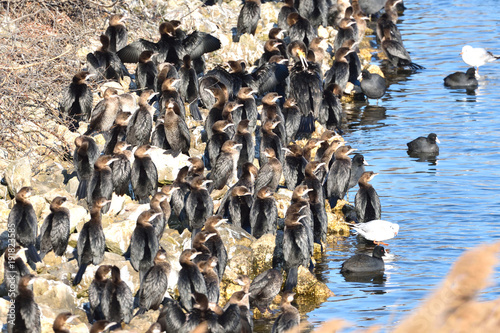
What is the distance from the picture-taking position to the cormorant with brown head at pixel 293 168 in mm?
11094

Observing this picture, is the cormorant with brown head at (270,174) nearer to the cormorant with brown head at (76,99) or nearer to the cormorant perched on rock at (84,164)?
the cormorant perched on rock at (84,164)

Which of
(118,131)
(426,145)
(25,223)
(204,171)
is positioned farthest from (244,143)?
(426,145)

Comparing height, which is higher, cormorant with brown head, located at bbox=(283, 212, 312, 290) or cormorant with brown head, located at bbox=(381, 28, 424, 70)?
cormorant with brown head, located at bbox=(381, 28, 424, 70)

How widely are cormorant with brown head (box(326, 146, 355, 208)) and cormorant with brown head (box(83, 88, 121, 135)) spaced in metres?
3.26

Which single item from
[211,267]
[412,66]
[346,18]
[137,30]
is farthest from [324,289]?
[412,66]

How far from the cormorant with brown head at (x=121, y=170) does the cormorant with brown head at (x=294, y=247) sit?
2190 mm

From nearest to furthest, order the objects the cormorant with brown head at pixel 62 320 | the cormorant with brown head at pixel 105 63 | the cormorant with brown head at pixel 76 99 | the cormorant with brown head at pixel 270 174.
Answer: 1. the cormorant with brown head at pixel 62 320
2. the cormorant with brown head at pixel 270 174
3. the cormorant with brown head at pixel 76 99
4. the cormorant with brown head at pixel 105 63

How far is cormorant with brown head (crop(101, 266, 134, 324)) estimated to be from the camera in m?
7.48

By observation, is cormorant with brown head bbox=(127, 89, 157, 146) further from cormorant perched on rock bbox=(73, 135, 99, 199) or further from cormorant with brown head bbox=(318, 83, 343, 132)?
cormorant with brown head bbox=(318, 83, 343, 132)

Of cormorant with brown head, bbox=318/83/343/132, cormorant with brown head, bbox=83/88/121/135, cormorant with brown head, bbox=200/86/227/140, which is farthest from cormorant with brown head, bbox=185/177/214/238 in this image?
cormorant with brown head, bbox=318/83/343/132

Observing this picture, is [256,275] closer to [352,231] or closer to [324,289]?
[324,289]

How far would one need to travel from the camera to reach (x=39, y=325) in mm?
7012

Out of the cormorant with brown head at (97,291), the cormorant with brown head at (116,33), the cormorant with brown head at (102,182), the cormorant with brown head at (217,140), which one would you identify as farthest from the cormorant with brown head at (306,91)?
the cormorant with brown head at (97,291)

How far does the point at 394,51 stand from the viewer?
18141mm
